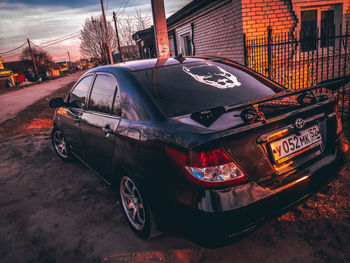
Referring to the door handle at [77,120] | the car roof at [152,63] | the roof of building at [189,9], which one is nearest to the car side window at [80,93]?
the door handle at [77,120]

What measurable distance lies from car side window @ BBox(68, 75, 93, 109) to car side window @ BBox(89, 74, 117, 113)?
281 mm

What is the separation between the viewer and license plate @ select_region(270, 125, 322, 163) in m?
1.77

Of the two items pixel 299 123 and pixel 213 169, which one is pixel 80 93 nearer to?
pixel 213 169

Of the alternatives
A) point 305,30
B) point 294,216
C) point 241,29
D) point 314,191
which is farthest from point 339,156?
point 305,30

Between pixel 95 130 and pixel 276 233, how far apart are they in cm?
214

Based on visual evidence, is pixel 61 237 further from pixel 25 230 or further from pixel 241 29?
pixel 241 29

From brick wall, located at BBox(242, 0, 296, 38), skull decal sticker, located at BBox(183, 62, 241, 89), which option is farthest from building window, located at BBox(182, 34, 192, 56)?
skull decal sticker, located at BBox(183, 62, 241, 89)

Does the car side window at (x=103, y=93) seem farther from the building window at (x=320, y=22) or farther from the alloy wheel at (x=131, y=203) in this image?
the building window at (x=320, y=22)

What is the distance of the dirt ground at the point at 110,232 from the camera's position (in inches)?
82.4

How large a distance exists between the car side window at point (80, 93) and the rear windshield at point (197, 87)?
115cm

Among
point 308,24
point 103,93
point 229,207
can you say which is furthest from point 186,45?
point 229,207

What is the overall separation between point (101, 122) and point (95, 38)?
43272 millimetres

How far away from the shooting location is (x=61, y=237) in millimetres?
2568

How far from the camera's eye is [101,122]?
2695 millimetres
